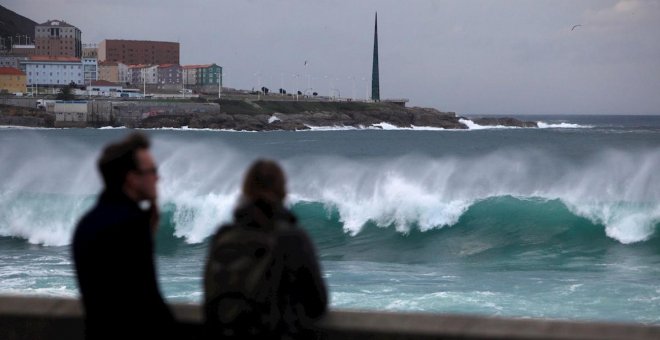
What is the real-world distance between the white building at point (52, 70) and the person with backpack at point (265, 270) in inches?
6397

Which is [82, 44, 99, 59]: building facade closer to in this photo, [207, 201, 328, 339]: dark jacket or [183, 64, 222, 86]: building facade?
[183, 64, 222, 86]: building facade

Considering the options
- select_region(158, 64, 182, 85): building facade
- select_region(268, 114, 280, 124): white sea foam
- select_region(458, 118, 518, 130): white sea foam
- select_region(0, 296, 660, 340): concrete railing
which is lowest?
select_region(458, 118, 518, 130): white sea foam

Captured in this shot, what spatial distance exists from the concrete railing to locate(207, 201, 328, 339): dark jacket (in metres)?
0.11

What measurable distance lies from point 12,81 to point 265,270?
519 ft

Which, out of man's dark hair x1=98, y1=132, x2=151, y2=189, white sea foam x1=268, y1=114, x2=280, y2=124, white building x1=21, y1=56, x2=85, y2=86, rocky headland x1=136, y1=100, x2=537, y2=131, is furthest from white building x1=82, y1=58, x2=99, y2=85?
man's dark hair x1=98, y1=132, x2=151, y2=189

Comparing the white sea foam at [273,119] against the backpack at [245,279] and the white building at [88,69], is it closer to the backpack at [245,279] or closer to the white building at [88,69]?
the white building at [88,69]

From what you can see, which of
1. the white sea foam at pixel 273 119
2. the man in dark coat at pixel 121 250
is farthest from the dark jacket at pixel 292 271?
the white sea foam at pixel 273 119

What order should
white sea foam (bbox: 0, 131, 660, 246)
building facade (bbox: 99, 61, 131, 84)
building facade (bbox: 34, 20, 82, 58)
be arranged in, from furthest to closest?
building facade (bbox: 34, 20, 82, 58), building facade (bbox: 99, 61, 131, 84), white sea foam (bbox: 0, 131, 660, 246)

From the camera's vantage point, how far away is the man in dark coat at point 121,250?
10.2 feet

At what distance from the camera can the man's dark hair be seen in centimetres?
317

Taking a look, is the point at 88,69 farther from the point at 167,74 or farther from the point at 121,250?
the point at 121,250

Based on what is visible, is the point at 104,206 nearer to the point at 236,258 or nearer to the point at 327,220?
the point at 236,258

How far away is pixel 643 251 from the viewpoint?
682 inches

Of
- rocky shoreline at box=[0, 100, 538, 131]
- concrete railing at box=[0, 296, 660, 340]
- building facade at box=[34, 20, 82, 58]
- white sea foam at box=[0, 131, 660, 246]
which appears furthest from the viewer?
building facade at box=[34, 20, 82, 58]
